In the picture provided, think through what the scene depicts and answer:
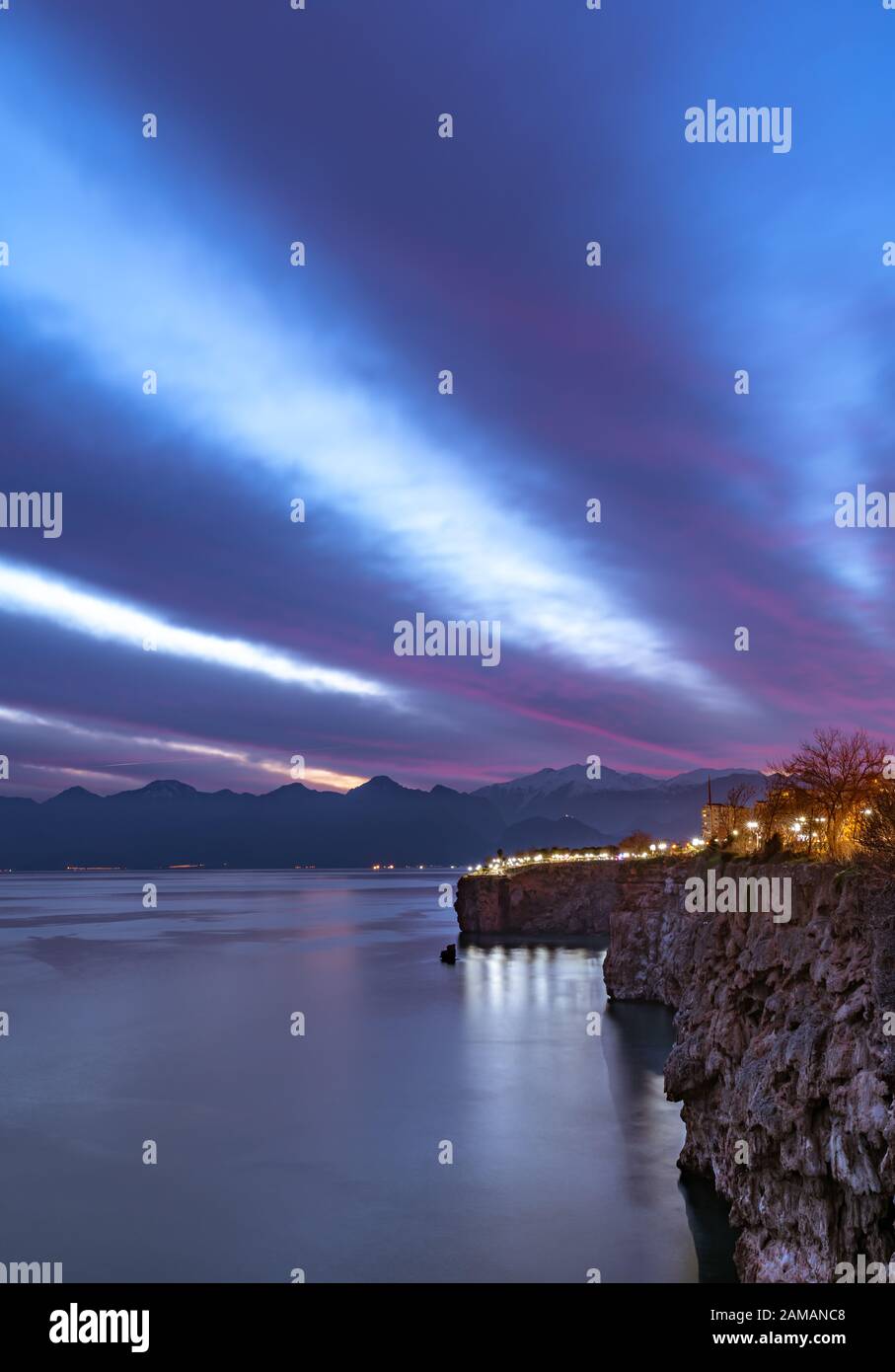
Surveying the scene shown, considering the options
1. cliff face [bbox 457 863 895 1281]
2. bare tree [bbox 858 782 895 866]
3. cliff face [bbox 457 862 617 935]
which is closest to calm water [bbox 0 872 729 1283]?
cliff face [bbox 457 863 895 1281]

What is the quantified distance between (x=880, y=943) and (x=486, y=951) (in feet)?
364

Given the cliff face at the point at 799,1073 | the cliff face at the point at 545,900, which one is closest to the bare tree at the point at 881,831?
the cliff face at the point at 799,1073

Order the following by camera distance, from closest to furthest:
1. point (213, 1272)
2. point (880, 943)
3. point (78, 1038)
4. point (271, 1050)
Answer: point (880, 943)
point (213, 1272)
point (271, 1050)
point (78, 1038)

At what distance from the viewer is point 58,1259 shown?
96.2 ft

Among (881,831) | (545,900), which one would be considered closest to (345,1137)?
(881,831)

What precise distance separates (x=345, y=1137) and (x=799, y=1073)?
29.1 metres

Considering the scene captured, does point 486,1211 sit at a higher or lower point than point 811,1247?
lower

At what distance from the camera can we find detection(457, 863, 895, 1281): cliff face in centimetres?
1789

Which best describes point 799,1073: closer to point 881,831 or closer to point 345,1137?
point 881,831

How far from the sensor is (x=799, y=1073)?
20.9 metres

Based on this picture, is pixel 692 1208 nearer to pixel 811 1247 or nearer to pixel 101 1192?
pixel 811 1247

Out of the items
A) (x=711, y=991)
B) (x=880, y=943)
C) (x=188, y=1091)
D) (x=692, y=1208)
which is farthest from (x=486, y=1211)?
(x=188, y=1091)

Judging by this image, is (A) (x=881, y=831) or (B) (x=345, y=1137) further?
(B) (x=345, y=1137)

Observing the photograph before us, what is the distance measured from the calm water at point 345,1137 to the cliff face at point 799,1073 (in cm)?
499
